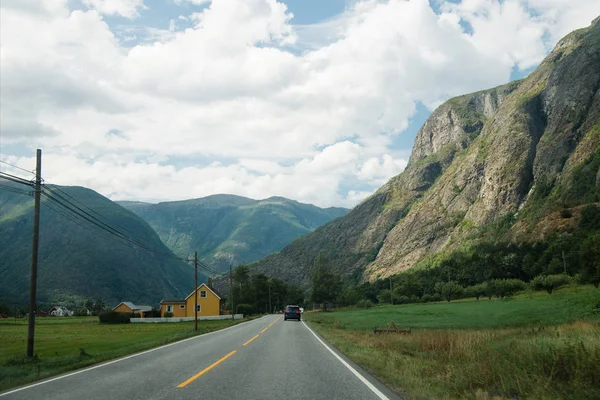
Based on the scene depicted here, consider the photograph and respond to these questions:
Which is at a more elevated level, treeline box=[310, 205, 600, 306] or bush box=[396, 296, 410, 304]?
treeline box=[310, 205, 600, 306]

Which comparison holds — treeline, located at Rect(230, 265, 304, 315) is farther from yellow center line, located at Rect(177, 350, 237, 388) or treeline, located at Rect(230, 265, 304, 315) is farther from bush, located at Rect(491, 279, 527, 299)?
yellow center line, located at Rect(177, 350, 237, 388)

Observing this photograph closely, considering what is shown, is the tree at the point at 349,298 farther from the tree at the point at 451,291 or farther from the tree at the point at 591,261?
the tree at the point at 591,261

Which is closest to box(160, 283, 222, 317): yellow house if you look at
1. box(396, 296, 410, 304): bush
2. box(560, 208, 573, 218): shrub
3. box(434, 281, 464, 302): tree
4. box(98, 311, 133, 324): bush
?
box(98, 311, 133, 324): bush

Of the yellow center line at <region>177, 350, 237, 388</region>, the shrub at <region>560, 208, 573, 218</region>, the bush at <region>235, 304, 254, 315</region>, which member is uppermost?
the shrub at <region>560, 208, 573, 218</region>

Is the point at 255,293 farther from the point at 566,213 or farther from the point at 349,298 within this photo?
the point at 566,213

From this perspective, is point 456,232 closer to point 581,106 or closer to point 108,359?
point 581,106

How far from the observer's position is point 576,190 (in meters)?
138

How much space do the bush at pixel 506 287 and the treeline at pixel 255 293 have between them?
190ft

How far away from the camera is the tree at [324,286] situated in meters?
133

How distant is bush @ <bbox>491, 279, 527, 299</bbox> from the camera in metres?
92.1

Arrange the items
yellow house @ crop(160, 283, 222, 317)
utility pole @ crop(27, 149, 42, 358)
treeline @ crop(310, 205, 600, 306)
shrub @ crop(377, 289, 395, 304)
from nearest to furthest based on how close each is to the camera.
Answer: utility pole @ crop(27, 149, 42, 358), yellow house @ crop(160, 283, 222, 317), treeline @ crop(310, 205, 600, 306), shrub @ crop(377, 289, 395, 304)

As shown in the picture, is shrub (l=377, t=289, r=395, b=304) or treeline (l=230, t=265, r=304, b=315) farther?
shrub (l=377, t=289, r=395, b=304)

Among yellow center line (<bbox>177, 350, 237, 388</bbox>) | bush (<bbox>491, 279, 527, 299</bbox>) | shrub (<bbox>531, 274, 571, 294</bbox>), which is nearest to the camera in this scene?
yellow center line (<bbox>177, 350, 237, 388</bbox>)

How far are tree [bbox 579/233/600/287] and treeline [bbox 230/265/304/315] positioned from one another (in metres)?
73.6
